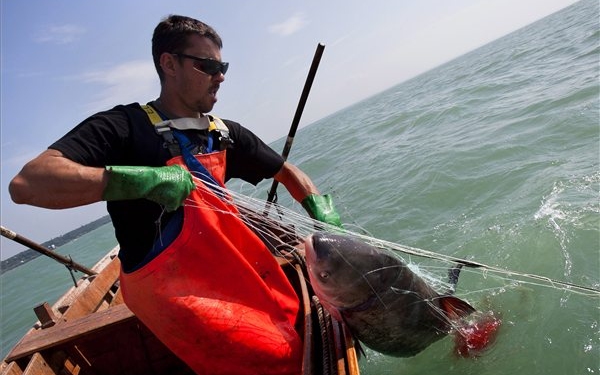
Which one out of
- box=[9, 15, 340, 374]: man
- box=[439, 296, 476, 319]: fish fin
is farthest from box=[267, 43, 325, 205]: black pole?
box=[439, 296, 476, 319]: fish fin

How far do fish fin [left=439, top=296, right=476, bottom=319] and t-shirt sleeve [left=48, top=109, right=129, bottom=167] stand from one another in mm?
2495

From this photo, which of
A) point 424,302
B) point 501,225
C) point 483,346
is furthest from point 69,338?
point 501,225

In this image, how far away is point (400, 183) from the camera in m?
9.76

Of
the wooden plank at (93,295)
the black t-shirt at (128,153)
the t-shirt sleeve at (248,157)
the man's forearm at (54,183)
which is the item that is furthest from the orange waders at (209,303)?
the wooden plank at (93,295)

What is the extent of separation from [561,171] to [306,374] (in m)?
6.06

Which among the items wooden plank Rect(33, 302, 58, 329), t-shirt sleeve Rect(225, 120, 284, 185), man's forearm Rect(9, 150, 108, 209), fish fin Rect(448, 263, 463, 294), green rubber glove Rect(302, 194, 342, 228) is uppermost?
man's forearm Rect(9, 150, 108, 209)

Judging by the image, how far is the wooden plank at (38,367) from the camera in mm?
2867

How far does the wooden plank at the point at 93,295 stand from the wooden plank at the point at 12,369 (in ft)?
2.85

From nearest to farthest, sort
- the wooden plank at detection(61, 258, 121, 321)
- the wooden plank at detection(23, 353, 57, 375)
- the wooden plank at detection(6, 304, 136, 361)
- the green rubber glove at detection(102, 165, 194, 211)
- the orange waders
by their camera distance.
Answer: the green rubber glove at detection(102, 165, 194, 211), the orange waders, the wooden plank at detection(23, 353, 57, 375), the wooden plank at detection(6, 304, 136, 361), the wooden plank at detection(61, 258, 121, 321)

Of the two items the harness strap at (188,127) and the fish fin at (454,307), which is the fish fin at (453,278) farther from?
the harness strap at (188,127)

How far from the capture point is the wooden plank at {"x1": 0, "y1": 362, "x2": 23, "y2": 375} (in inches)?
115

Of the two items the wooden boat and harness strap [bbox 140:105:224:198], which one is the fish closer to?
the wooden boat

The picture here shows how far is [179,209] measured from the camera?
2.44m

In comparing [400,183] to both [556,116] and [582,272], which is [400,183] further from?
[582,272]
